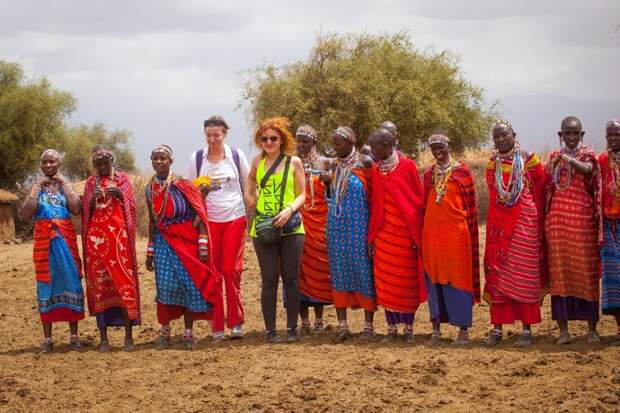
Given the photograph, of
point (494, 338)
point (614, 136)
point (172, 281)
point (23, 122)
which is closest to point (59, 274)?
point (172, 281)

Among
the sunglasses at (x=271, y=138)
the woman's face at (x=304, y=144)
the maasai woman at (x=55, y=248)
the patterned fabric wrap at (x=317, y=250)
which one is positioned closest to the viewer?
the sunglasses at (x=271, y=138)

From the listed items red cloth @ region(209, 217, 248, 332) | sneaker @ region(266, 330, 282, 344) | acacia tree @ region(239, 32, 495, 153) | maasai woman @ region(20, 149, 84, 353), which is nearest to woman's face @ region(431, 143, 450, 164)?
red cloth @ region(209, 217, 248, 332)

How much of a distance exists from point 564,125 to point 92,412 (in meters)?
4.38

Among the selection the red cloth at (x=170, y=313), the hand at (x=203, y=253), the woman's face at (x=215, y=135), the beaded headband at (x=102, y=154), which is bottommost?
the red cloth at (x=170, y=313)

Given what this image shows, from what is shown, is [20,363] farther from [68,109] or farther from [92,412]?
[68,109]

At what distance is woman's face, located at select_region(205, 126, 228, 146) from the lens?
8.23 meters

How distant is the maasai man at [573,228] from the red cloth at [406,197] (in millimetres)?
1094

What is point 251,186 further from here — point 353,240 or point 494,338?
Result: point 494,338

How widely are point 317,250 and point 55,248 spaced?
243 cm

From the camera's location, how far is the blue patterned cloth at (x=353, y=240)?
7.94 meters

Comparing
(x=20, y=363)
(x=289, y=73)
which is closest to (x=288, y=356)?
(x=20, y=363)

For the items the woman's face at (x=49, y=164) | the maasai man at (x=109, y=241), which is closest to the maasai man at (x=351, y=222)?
the maasai man at (x=109, y=241)

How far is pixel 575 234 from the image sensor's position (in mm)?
7391

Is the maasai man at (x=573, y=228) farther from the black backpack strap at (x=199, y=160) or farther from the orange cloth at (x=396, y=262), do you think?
the black backpack strap at (x=199, y=160)
